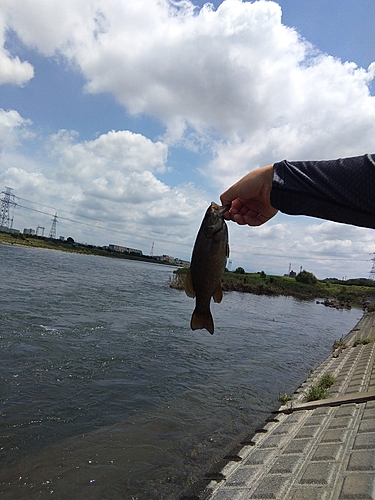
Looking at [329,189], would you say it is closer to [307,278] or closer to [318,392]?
[318,392]

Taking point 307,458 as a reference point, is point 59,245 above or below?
above

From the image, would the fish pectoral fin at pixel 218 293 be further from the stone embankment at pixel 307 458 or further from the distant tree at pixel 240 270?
the distant tree at pixel 240 270

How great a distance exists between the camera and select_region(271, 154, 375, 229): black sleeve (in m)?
2.12

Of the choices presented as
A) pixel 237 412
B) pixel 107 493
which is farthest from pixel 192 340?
pixel 107 493

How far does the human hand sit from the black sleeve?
0.87 feet

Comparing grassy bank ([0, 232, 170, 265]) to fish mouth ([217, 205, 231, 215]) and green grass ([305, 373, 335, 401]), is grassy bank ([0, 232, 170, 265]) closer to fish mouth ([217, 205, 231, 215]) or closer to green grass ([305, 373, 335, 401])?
green grass ([305, 373, 335, 401])

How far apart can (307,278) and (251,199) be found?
81086 millimetres

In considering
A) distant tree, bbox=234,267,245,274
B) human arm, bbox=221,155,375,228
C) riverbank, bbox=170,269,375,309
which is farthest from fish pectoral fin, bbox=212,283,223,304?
distant tree, bbox=234,267,245,274

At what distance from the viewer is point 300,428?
6.56m

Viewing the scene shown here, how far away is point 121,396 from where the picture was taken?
925 cm

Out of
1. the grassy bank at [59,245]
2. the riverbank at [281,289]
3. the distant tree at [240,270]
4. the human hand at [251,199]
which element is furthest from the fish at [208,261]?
the grassy bank at [59,245]

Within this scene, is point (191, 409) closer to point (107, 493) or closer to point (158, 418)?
point (158, 418)

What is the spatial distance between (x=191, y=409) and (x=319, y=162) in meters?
8.25

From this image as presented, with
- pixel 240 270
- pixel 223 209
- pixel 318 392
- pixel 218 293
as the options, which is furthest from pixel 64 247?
pixel 223 209
